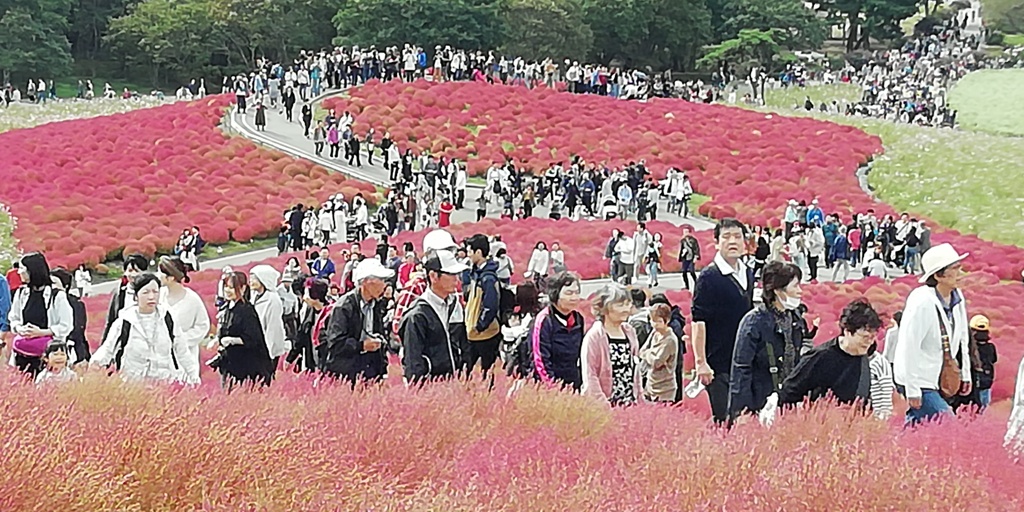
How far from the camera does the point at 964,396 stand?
316 inches

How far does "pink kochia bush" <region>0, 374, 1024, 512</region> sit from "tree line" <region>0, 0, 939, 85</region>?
5231 centimetres

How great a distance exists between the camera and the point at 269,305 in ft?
31.1

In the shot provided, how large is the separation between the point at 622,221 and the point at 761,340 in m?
21.7

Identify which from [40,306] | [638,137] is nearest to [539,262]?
[40,306]

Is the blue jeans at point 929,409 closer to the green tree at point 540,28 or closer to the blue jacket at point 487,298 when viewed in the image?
the blue jacket at point 487,298

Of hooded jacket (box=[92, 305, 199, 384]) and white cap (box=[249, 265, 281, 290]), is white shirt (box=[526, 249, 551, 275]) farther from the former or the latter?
hooded jacket (box=[92, 305, 199, 384])

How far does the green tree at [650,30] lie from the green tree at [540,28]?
3056 millimetres

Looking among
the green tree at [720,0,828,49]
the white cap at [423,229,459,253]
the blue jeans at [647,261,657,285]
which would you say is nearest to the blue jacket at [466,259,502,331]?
the white cap at [423,229,459,253]

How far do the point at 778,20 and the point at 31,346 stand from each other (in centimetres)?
6092

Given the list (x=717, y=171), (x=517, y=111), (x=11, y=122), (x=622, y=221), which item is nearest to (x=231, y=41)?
(x=11, y=122)

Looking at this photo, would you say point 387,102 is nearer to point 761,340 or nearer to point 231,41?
point 231,41

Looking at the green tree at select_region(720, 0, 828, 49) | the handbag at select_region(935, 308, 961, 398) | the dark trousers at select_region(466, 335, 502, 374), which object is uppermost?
the handbag at select_region(935, 308, 961, 398)

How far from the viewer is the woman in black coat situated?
26.5 feet

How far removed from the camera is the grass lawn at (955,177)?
101ft
